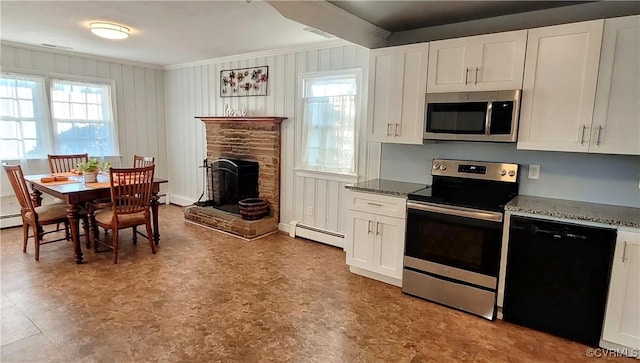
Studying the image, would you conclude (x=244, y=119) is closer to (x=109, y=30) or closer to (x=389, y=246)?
(x=109, y=30)

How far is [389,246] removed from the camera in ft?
10.9

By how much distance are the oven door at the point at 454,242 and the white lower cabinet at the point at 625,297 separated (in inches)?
27.8

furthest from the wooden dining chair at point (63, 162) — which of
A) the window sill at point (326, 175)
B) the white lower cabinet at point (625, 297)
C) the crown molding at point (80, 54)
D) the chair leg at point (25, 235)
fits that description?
the white lower cabinet at point (625, 297)

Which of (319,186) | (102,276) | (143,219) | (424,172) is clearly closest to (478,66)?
(424,172)

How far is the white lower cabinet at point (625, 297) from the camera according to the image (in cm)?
229

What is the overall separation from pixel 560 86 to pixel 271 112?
3435mm

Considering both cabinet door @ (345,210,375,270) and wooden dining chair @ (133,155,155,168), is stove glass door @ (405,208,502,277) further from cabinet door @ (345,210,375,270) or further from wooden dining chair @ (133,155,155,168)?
wooden dining chair @ (133,155,155,168)

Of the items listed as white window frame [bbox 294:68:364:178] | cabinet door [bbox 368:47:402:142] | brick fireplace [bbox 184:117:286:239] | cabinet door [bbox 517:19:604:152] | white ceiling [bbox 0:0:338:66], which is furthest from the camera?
brick fireplace [bbox 184:117:286:239]

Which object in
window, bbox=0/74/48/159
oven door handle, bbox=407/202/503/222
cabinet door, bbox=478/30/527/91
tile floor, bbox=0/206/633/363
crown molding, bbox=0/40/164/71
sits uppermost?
crown molding, bbox=0/40/164/71

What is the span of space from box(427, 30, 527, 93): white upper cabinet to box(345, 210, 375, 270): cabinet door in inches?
53.1

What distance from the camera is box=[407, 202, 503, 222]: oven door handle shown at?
2.71 metres

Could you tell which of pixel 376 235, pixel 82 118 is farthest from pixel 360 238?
pixel 82 118

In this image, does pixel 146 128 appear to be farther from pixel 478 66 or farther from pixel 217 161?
pixel 478 66

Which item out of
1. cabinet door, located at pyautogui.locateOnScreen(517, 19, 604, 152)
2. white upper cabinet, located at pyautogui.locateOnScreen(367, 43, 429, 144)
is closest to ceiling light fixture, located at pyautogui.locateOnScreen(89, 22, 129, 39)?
white upper cabinet, located at pyautogui.locateOnScreen(367, 43, 429, 144)
